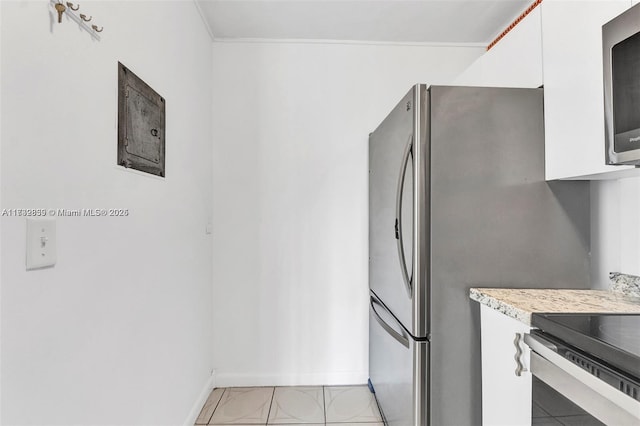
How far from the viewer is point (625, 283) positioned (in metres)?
1.28

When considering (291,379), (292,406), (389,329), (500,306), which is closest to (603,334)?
(500,306)

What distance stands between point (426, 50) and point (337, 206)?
1.37 m

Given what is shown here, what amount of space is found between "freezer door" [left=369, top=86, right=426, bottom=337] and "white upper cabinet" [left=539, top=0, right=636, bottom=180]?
539 mm

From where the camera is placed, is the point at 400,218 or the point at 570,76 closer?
the point at 570,76

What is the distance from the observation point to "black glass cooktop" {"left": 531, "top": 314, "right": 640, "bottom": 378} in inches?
28.2

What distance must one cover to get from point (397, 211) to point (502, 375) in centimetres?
78

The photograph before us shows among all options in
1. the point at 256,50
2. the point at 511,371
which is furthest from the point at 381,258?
the point at 256,50

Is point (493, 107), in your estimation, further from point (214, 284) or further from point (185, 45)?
point (214, 284)

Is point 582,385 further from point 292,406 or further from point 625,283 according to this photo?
point 292,406

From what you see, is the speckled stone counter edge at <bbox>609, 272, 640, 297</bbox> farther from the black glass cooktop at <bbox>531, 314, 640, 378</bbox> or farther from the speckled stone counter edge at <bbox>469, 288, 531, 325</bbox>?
the speckled stone counter edge at <bbox>469, 288, 531, 325</bbox>

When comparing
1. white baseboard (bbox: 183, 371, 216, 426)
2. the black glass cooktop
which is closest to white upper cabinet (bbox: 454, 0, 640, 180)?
the black glass cooktop

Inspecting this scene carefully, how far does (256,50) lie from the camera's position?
93.6 inches

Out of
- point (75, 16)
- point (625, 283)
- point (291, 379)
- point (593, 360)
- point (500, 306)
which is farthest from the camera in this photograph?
point (291, 379)

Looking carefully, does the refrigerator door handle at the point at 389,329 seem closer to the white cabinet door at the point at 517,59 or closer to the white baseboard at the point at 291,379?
the white baseboard at the point at 291,379
